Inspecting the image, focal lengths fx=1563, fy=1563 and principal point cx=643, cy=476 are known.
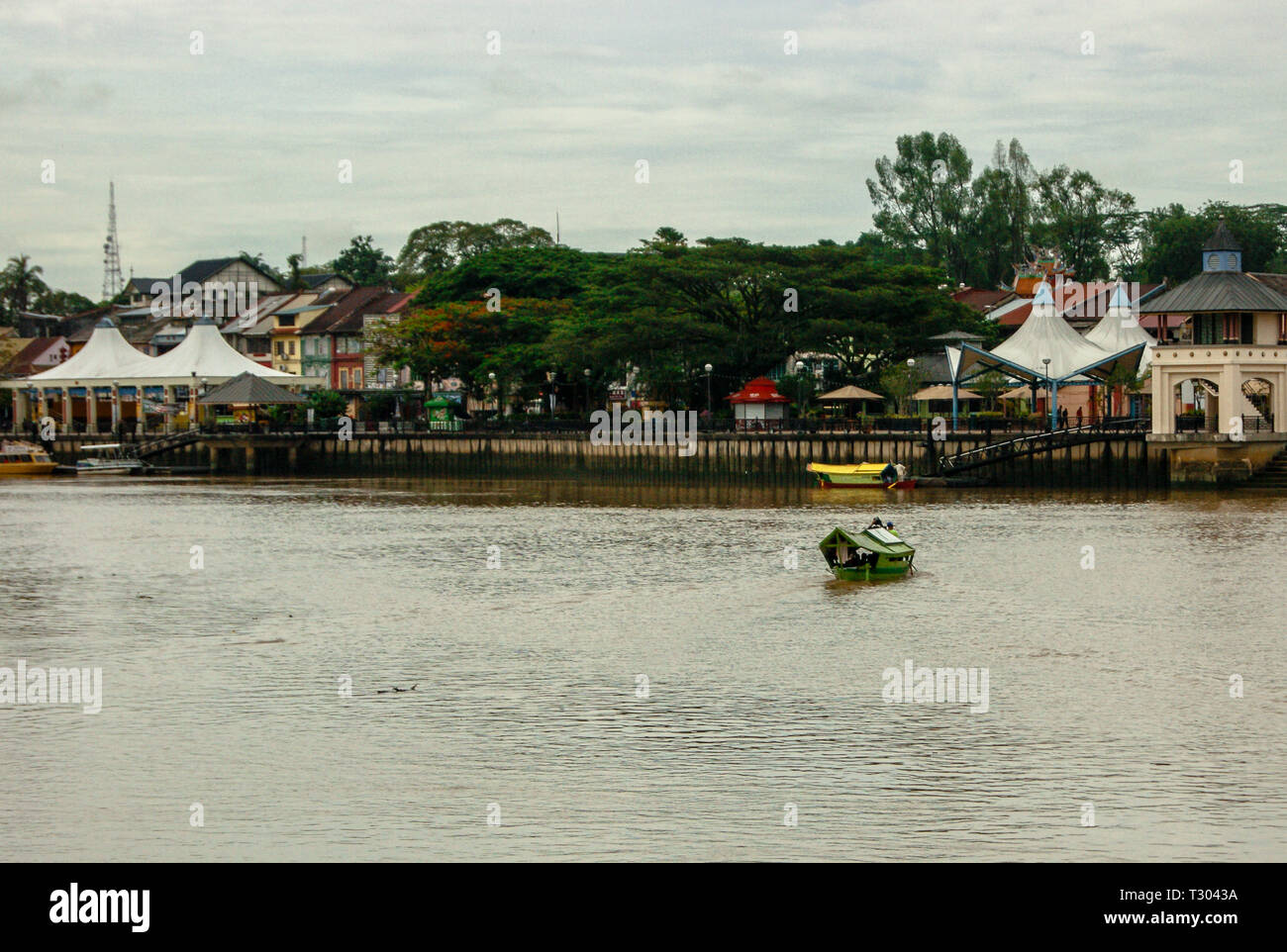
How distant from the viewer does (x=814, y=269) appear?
79062 millimetres

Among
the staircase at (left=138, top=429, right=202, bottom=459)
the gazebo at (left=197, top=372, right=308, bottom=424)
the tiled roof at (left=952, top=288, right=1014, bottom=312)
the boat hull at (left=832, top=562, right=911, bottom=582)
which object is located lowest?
the boat hull at (left=832, top=562, right=911, bottom=582)

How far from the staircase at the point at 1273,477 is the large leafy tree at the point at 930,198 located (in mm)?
58503

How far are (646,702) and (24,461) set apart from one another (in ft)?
249

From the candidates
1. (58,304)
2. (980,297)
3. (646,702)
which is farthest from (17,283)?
(646,702)

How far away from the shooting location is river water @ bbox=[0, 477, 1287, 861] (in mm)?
16406

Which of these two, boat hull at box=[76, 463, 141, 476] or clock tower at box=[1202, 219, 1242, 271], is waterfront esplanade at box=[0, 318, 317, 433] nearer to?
boat hull at box=[76, 463, 141, 476]

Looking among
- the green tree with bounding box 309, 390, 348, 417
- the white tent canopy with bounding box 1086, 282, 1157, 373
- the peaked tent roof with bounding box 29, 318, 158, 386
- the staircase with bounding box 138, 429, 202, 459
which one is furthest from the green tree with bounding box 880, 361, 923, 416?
the peaked tent roof with bounding box 29, 318, 158, 386

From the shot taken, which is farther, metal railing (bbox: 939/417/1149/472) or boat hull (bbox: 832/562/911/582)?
metal railing (bbox: 939/417/1149/472)

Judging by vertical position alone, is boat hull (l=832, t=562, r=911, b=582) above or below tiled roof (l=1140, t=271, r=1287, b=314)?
below

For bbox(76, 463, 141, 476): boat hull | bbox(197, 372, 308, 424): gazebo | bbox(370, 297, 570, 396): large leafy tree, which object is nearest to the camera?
bbox(76, 463, 141, 476): boat hull

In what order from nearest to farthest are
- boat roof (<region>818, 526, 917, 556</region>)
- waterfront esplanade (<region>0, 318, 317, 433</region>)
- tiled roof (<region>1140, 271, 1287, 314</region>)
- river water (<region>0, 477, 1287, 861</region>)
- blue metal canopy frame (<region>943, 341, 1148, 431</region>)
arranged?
river water (<region>0, 477, 1287, 861</region>) → boat roof (<region>818, 526, 917, 556</region>) → tiled roof (<region>1140, 271, 1287, 314</region>) → blue metal canopy frame (<region>943, 341, 1148, 431</region>) → waterfront esplanade (<region>0, 318, 317, 433</region>)

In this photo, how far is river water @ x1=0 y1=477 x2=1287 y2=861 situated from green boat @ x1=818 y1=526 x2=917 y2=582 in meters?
0.94

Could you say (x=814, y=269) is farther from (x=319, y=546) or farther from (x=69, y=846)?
(x=69, y=846)

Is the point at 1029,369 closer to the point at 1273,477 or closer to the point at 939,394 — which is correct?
the point at 939,394
